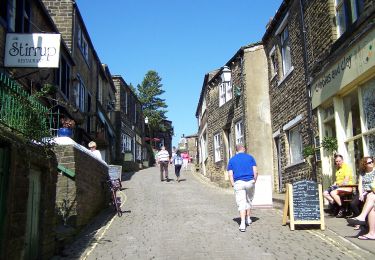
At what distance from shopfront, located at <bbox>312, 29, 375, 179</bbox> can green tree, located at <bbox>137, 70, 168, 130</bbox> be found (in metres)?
41.9

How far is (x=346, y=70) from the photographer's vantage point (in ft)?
33.7

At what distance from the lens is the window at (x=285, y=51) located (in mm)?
15467


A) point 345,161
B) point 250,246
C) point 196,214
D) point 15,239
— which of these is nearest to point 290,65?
point 345,161

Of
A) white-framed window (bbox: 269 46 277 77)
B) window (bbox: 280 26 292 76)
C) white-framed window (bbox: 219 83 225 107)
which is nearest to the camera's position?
window (bbox: 280 26 292 76)

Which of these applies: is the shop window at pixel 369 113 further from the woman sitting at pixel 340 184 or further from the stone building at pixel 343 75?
the woman sitting at pixel 340 184

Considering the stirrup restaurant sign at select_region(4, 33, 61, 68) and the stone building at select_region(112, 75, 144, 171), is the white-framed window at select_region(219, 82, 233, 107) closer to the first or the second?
the stone building at select_region(112, 75, 144, 171)

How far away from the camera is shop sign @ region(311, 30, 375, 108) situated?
30.0 ft

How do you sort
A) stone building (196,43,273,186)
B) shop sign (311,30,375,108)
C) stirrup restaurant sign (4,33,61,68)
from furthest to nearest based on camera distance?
stone building (196,43,273,186), stirrup restaurant sign (4,33,61,68), shop sign (311,30,375,108)

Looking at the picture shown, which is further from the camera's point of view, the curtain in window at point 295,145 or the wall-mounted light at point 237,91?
the wall-mounted light at point 237,91

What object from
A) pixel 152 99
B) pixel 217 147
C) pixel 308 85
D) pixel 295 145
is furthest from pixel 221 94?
pixel 152 99

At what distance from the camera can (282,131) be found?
1583 cm

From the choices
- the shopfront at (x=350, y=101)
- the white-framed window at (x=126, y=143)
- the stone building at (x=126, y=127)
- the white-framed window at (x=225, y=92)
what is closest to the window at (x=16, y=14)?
the shopfront at (x=350, y=101)

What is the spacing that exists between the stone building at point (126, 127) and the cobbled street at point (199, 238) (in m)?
18.5

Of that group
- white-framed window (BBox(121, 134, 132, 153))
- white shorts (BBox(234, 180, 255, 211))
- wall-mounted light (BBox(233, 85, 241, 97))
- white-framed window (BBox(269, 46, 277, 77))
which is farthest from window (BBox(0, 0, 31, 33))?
white-framed window (BBox(121, 134, 132, 153))
